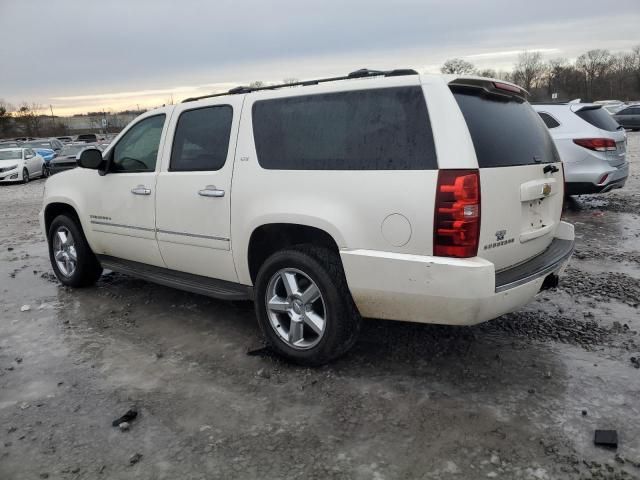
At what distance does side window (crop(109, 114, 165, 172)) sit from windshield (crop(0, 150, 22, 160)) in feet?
62.5

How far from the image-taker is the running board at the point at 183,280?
4.38 metres

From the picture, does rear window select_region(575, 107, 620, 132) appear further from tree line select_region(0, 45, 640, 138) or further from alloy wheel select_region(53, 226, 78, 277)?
tree line select_region(0, 45, 640, 138)

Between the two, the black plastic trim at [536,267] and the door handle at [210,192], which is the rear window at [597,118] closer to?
the black plastic trim at [536,267]

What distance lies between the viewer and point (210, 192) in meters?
4.29

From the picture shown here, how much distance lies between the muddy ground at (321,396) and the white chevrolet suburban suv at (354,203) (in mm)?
450

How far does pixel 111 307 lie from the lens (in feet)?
18.1

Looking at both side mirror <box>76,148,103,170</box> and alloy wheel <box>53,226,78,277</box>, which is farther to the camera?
alloy wheel <box>53,226,78,277</box>

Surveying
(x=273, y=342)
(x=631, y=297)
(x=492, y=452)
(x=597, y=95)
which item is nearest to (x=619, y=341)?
(x=631, y=297)

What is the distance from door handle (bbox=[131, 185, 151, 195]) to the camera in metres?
4.88

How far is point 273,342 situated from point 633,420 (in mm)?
2284

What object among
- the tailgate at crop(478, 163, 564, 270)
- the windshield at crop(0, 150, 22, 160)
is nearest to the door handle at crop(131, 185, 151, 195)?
the tailgate at crop(478, 163, 564, 270)

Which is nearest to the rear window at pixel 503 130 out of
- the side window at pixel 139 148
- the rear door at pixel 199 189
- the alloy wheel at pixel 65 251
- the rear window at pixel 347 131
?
the rear window at pixel 347 131

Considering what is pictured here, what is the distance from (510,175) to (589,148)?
631 cm

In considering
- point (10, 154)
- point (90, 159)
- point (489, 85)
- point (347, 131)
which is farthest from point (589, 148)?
point (10, 154)
